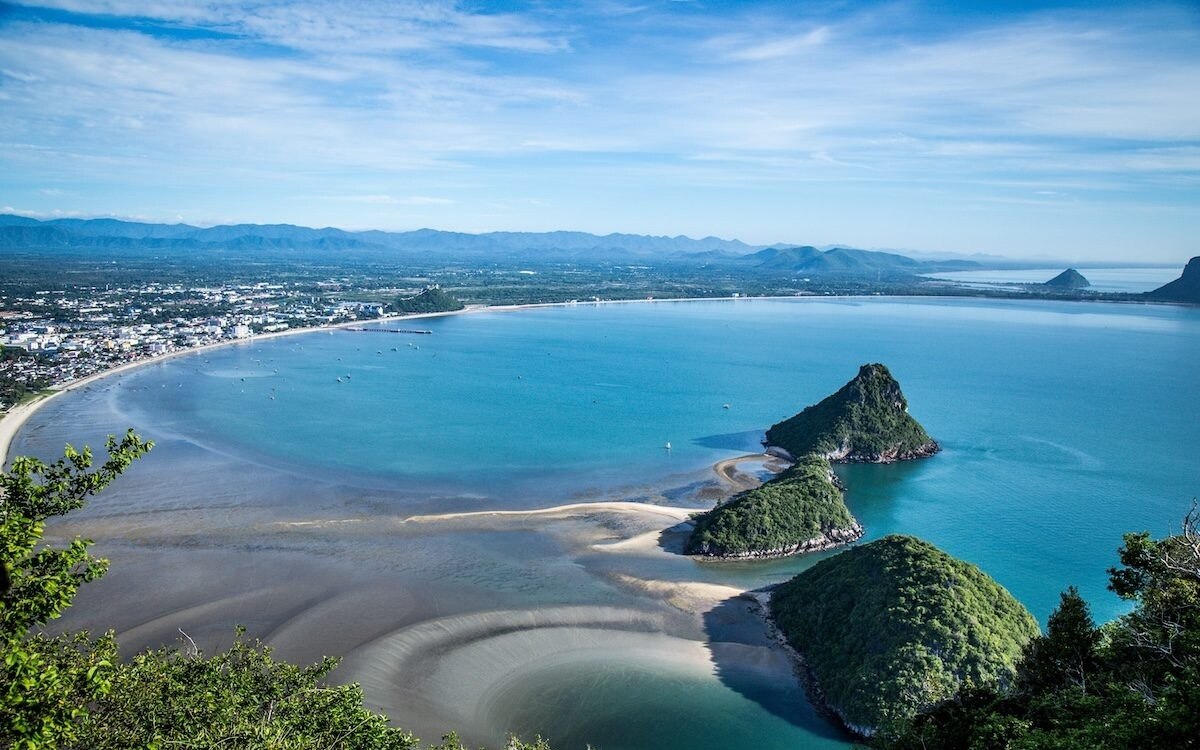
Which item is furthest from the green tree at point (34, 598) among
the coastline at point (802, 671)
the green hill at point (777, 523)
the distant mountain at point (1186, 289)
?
the distant mountain at point (1186, 289)

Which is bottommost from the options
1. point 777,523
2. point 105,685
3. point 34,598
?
point 777,523

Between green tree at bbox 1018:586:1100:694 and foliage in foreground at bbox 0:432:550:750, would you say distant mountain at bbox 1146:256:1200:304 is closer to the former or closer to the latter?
green tree at bbox 1018:586:1100:694

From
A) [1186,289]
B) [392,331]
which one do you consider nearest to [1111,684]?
[392,331]

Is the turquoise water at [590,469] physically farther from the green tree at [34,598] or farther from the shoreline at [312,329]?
the green tree at [34,598]

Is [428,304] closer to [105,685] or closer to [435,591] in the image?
[435,591]

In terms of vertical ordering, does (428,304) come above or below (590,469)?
above

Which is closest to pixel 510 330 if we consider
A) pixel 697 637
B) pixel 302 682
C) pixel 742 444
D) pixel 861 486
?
pixel 742 444

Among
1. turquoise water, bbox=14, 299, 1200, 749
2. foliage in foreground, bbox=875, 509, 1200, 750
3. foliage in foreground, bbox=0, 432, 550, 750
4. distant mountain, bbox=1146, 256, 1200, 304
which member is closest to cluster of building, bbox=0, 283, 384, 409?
turquoise water, bbox=14, 299, 1200, 749
